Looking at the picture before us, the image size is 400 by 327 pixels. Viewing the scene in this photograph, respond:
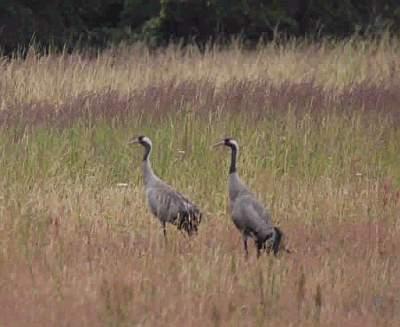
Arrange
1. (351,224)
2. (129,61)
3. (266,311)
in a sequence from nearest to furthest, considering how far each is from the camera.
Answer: (266,311) → (351,224) → (129,61)

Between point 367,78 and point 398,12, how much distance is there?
1341 cm

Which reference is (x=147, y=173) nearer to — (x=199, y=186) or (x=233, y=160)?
(x=233, y=160)

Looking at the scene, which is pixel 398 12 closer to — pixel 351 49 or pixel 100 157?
pixel 351 49

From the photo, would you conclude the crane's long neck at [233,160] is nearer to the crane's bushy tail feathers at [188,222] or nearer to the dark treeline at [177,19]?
the crane's bushy tail feathers at [188,222]

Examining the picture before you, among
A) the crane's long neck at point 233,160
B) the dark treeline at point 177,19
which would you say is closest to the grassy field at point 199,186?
the crane's long neck at point 233,160

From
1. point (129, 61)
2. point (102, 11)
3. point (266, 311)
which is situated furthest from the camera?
point (102, 11)

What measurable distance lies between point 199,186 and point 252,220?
2.33m

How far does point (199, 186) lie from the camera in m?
10.7

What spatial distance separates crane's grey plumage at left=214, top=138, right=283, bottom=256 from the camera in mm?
8266

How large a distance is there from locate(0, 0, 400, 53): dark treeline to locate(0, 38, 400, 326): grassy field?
8814 millimetres

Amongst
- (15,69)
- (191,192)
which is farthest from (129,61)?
(191,192)

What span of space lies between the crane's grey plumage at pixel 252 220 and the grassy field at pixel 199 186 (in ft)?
0.63

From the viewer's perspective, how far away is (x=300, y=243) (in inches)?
355

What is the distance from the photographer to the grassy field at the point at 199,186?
713 centimetres
